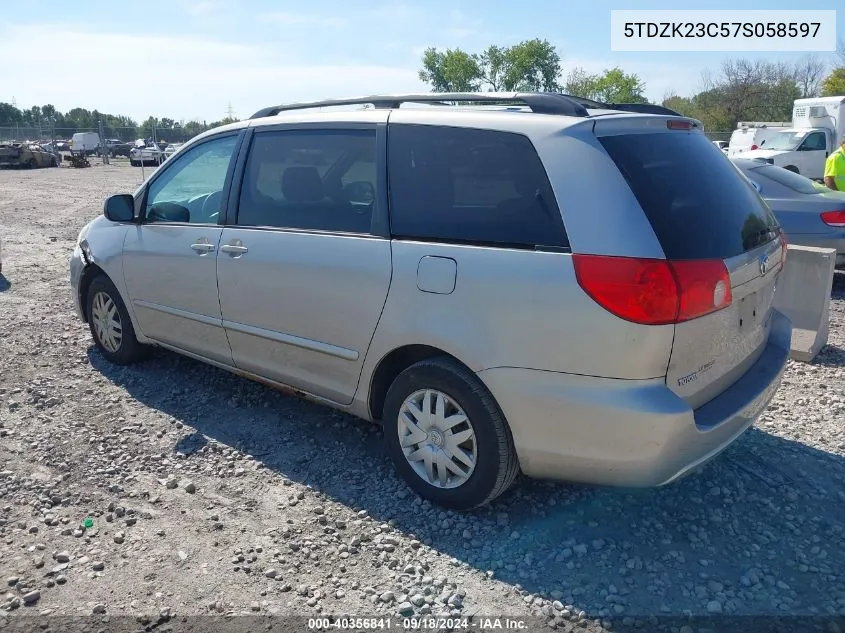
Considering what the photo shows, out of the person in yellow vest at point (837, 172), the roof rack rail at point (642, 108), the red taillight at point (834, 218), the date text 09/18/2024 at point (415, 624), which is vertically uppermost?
the roof rack rail at point (642, 108)

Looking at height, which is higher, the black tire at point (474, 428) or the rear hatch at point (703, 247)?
the rear hatch at point (703, 247)

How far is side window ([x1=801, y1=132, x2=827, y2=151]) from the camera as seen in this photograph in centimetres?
2033

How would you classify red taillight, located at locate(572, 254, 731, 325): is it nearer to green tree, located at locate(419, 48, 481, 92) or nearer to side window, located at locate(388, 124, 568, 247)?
side window, located at locate(388, 124, 568, 247)

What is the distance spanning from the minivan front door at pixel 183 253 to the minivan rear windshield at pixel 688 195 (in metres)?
2.43

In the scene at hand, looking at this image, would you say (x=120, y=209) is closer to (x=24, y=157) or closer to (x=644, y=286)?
(x=644, y=286)

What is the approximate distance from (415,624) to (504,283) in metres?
1.36

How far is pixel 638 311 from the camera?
2.68 meters

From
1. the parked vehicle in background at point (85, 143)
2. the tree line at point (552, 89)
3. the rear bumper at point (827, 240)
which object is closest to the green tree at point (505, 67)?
the tree line at point (552, 89)

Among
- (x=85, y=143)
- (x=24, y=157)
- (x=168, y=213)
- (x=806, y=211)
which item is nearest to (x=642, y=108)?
(x=168, y=213)

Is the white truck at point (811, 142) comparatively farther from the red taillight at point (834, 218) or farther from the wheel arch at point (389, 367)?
the wheel arch at point (389, 367)

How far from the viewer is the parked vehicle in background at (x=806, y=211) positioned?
7.41 metres

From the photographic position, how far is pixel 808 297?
5512 mm

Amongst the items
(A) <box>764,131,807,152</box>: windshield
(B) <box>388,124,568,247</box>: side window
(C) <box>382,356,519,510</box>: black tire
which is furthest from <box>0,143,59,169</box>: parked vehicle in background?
(C) <box>382,356,519,510</box>: black tire

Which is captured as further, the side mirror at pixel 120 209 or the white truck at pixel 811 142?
the white truck at pixel 811 142
